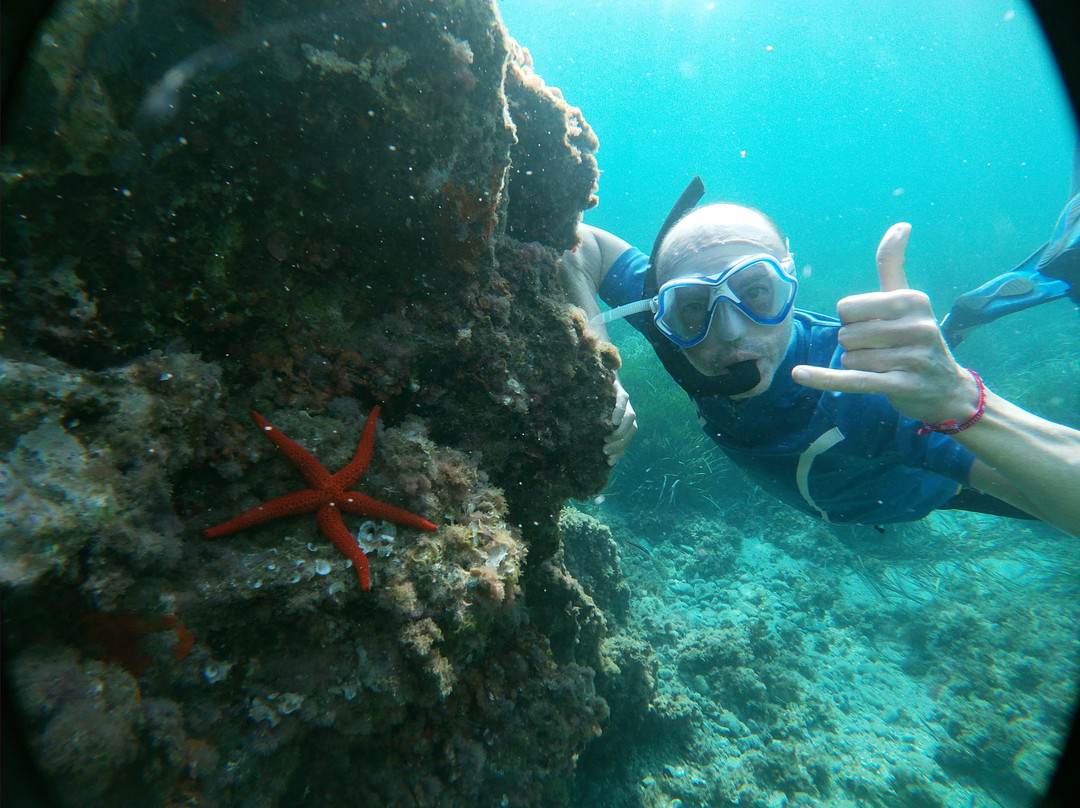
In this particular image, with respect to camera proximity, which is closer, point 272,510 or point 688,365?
point 272,510

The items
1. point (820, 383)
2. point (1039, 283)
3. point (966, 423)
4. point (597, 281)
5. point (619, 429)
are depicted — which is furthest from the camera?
point (1039, 283)

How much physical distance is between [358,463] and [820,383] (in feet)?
6.79

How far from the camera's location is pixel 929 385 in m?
1.86

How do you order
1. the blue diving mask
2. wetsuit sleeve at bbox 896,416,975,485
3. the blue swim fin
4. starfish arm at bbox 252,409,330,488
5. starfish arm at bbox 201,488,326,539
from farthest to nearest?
the blue swim fin < the blue diving mask < wetsuit sleeve at bbox 896,416,975,485 < starfish arm at bbox 252,409,330,488 < starfish arm at bbox 201,488,326,539

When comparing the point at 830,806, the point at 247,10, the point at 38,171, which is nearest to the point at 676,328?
the point at 247,10

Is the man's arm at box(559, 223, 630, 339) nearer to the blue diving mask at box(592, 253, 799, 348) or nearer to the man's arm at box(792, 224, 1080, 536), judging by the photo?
the blue diving mask at box(592, 253, 799, 348)

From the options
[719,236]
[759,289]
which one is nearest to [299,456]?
[759,289]

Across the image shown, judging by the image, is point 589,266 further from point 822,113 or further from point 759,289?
point 822,113

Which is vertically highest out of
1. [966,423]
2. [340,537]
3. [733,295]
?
[733,295]

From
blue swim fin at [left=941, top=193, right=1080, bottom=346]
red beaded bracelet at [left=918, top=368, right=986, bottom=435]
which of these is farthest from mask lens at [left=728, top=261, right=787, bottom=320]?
blue swim fin at [left=941, top=193, right=1080, bottom=346]

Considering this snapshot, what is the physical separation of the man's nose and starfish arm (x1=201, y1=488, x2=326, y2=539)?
8.81 feet

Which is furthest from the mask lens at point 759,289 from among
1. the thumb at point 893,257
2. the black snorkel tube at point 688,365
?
the thumb at point 893,257

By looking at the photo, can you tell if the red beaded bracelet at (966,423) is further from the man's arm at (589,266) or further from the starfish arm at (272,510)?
the starfish arm at (272,510)

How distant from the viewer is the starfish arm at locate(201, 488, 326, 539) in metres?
1.82
